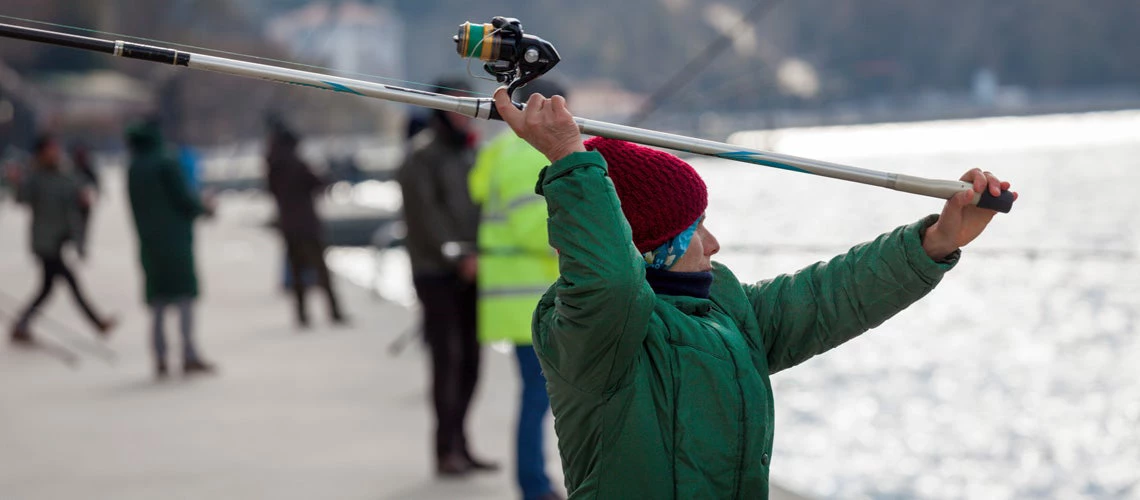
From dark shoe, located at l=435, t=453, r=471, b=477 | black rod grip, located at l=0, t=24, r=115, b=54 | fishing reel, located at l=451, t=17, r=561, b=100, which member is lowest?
dark shoe, located at l=435, t=453, r=471, b=477

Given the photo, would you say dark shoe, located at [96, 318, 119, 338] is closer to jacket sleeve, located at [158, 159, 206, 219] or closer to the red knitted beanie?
jacket sleeve, located at [158, 159, 206, 219]

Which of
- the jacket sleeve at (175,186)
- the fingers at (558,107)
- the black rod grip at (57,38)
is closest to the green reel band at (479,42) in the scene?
the fingers at (558,107)

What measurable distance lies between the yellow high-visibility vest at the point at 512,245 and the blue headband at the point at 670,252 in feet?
7.98

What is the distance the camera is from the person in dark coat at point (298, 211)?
416 inches

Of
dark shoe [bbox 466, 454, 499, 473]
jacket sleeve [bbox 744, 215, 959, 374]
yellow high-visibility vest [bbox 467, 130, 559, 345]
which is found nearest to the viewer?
jacket sleeve [bbox 744, 215, 959, 374]

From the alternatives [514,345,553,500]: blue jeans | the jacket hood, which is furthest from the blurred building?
[514,345,553,500]: blue jeans

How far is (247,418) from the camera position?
7.17 m

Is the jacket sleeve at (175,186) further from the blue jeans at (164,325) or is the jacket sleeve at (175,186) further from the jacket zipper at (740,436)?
the jacket zipper at (740,436)

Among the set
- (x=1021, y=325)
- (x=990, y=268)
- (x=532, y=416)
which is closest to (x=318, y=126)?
(x=990, y=268)

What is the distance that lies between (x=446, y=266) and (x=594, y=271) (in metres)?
3.77

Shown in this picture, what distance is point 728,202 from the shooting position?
76.4 metres

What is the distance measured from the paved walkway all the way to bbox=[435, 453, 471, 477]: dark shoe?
6 centimetres

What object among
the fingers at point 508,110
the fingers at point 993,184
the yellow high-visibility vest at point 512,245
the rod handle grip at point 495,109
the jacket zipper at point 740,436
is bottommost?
the jacket zipper at point 740,436

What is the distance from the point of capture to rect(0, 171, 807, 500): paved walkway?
5.76 metres
